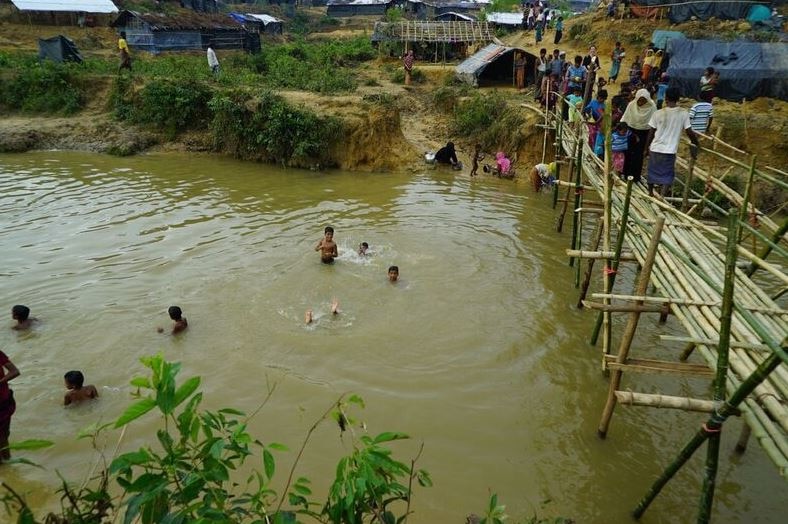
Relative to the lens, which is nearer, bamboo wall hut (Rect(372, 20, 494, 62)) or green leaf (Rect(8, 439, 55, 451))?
green leaf (Rect(8, 439, 55, 451))

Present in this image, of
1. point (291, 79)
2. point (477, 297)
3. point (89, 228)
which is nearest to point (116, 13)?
point (291, 79)

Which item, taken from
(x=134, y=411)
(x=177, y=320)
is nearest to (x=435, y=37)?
(x=177, y=320)

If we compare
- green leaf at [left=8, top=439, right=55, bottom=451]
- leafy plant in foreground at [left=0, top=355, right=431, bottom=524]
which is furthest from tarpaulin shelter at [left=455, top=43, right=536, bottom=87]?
green leaf at [left=8, top=439, right=55, bottom=451]

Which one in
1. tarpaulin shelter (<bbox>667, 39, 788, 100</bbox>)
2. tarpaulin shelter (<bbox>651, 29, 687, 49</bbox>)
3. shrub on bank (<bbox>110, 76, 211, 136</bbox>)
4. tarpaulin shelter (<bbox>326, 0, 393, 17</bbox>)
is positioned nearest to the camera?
tarpaulin shelter (<bbox>667, 39, 788, 100</bbox>)

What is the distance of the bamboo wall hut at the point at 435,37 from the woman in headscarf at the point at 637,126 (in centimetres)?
1645

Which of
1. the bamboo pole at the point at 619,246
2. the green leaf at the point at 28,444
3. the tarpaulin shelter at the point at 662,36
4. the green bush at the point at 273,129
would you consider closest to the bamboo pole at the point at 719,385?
the bamboo pole at the point at 619,246

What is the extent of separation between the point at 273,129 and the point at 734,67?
13517 mm

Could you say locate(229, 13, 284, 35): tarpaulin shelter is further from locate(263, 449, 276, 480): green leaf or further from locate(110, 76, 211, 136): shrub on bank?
locate(263, 449, 276, 480): green leaf

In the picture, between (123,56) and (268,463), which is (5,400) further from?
(123,56)

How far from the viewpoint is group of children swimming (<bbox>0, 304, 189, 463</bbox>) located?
4570mm

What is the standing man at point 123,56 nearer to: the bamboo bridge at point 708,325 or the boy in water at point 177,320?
the boy in water at point 177,320

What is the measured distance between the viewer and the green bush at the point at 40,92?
17.2 metres

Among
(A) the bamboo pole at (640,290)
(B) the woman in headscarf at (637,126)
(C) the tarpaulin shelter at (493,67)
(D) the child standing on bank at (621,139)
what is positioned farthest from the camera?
(C) the tarpaulin shelter at (493,67)

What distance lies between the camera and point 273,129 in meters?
14.6
